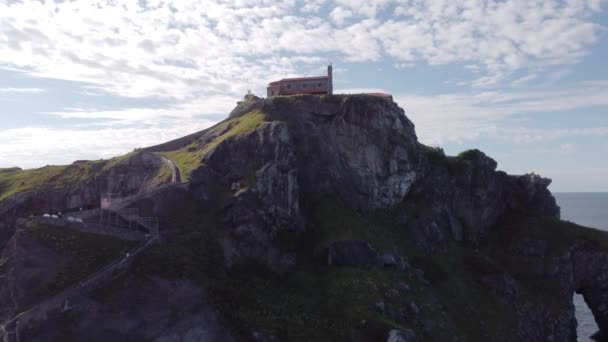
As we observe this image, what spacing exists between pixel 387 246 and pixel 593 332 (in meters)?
38.5

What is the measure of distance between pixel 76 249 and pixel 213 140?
101ft

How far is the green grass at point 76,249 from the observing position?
48.4 m

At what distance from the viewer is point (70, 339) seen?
44312 mm

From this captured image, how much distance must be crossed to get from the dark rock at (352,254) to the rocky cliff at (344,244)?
18 cm

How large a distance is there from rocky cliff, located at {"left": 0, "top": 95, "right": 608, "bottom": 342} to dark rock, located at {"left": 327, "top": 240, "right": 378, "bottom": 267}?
7.1 inches

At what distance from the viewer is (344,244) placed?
65.2 m

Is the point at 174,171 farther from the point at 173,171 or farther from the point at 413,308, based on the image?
the point at 413,308

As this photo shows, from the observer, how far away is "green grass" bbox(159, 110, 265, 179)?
233 feet

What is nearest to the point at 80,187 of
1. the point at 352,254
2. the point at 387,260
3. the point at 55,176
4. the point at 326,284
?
the point at 55,176

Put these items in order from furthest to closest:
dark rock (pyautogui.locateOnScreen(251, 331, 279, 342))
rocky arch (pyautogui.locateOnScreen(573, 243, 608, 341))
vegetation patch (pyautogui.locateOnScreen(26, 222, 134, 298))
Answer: rocky arch (pyautogui.locateOnScreen(573, 243, 608, 341))
vegetation patch (pyautogui.locateOnScreen(26, 222, 134, 298))
dark rock (pyautogui.locateOnScreen(251, 331, 279, 342))

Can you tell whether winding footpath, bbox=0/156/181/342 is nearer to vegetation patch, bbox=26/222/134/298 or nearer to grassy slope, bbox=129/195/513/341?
vegetation patch, bbox=26/222/134/298

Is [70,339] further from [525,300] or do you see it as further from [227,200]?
[525,300]

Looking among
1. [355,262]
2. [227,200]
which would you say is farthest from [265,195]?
[355,262]

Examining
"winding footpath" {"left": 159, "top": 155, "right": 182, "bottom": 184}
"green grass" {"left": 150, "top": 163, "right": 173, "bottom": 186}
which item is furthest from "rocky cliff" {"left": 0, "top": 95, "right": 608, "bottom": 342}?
"green grass" {"left": 150, "top": 163, "right": 173, "bottom": 186}
